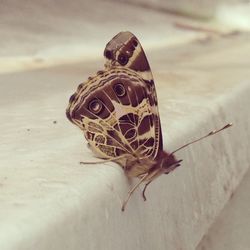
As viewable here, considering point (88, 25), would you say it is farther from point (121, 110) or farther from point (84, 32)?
point (121, 110)

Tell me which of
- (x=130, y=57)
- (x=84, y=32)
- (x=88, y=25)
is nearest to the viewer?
(x=130, y=57)

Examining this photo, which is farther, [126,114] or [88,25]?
[88,25]

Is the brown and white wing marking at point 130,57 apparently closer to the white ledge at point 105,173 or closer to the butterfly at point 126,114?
the butterfly at point 126,114

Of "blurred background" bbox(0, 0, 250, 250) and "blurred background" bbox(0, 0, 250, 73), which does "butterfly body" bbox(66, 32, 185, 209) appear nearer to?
"blurred background" bbox(0, 0, 250, 250)

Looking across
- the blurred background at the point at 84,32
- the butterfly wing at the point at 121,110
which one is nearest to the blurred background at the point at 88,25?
the blurred background at the point at 84,32

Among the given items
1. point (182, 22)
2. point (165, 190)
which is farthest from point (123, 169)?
point (182, 22)

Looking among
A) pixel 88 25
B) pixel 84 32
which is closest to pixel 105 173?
pixel 84 32
